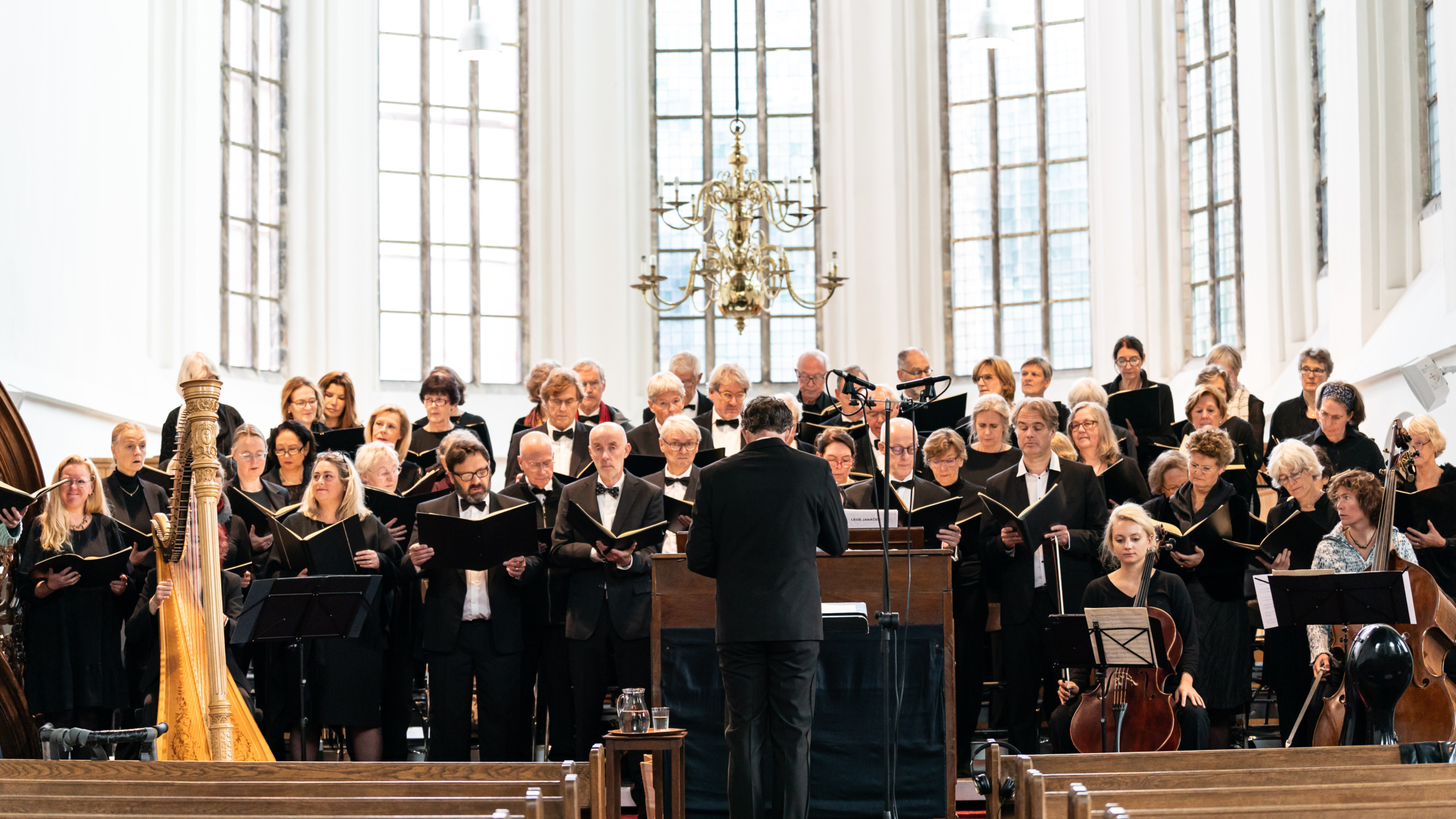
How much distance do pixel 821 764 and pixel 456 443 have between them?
81.8 inches

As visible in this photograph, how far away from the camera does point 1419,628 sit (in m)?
6.00

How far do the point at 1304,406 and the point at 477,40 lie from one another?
6559mm

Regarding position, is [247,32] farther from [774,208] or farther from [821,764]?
[821,764]

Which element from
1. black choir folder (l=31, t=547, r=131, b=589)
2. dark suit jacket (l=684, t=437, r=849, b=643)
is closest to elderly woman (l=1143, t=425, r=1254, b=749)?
dark suit jacket (l=684, t=437, r=849, b=643)

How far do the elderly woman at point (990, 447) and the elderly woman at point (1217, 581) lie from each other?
82 centimetres

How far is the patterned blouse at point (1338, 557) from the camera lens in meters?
6.27

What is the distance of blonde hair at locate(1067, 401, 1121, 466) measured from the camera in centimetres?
740

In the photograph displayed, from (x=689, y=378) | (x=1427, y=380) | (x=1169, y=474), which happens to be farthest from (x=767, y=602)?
(x=1427, y=380)

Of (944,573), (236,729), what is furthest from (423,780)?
(944,573)

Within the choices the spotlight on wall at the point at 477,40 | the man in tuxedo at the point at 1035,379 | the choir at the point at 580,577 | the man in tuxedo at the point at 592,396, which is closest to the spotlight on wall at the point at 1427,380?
Result: the choir at the point at 580,577

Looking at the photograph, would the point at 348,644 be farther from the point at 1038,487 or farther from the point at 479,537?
the point at 1038,487

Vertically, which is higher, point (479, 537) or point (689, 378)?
point (689, 378)

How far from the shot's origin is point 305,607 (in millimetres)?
5871

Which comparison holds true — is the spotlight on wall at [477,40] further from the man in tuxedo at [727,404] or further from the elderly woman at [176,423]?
the man in tuxedo at [727,404]
